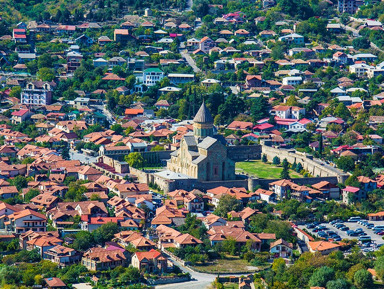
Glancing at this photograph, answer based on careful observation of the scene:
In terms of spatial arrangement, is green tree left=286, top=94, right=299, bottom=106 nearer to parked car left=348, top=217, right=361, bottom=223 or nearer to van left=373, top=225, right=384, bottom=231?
parked car left=348, top=217, right=361, bottom=223

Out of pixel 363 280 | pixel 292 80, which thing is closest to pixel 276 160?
pixel 292 80

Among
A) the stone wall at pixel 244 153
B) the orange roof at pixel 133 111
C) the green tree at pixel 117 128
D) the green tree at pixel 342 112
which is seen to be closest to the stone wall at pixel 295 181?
the stone wall at pixel 244 153

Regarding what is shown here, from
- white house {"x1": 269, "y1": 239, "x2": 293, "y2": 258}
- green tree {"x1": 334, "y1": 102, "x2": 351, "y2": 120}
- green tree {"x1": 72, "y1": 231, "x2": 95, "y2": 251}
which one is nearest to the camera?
green tree {"x1": 72, "y1": 231, "x2": 95, "y2": 251}

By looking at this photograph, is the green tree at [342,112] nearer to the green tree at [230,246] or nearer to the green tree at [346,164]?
the green tree at [346,164]

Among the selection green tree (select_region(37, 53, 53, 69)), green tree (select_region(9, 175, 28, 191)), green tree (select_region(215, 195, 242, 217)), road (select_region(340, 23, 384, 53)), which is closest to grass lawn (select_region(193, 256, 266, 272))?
green tree (select_region(215, 195, 242, 217))

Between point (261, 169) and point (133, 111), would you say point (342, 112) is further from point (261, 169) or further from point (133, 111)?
point (133, 111)

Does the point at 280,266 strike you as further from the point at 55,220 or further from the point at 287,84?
the point at 287,84
